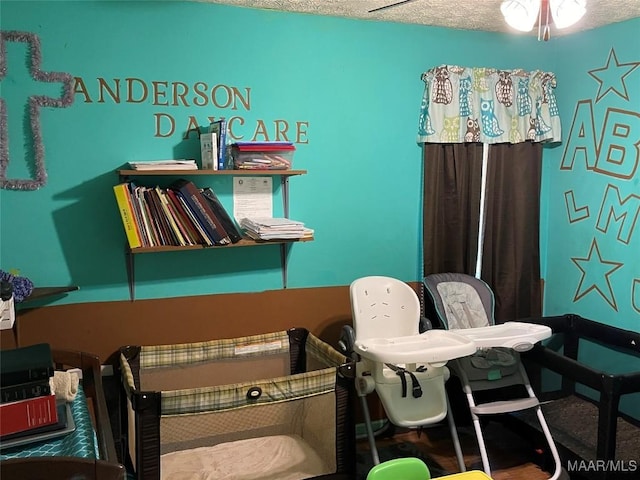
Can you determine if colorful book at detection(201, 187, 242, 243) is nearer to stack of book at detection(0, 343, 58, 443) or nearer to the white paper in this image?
the white paper

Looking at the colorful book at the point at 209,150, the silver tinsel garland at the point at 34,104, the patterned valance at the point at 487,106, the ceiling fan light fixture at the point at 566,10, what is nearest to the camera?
the ceiling fan light fixture at the point at 566,10

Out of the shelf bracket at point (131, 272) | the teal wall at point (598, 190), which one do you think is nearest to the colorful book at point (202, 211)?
the shelf bracket at point (131, 272)

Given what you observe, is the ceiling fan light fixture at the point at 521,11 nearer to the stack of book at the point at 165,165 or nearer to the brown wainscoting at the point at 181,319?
the stack of book at the point at 165,165

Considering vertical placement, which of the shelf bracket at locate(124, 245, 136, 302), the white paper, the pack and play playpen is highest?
the white paper

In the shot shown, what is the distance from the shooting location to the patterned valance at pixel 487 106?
3334mm

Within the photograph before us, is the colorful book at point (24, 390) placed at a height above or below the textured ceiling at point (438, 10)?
below

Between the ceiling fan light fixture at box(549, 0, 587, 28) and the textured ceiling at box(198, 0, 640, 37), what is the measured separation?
0.66 meters

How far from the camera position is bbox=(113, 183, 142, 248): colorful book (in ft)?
8.70

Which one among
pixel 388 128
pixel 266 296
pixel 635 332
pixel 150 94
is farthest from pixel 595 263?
pixel 150 94

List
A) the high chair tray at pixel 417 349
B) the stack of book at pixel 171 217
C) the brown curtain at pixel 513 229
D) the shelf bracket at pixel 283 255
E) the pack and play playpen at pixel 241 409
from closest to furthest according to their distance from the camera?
the pack and play playpen at pixel 241 409 < the high chair tray at pixel 417 349 < the stack of book at pixel 171 217 < the shelf bracket at pixel 283 255 < the brown curtain at pixel 513 229

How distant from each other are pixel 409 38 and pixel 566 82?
42.7 inches

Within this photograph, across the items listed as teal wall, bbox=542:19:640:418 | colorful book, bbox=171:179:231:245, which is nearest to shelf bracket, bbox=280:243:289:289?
colorful book, bbox=171:179:231:245

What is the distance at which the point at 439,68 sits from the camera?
3.32m

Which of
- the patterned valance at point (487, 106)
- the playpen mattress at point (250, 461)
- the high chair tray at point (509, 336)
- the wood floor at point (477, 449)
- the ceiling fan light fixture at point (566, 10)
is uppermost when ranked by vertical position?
the ceiling fan light fixture at point (566, 10)
